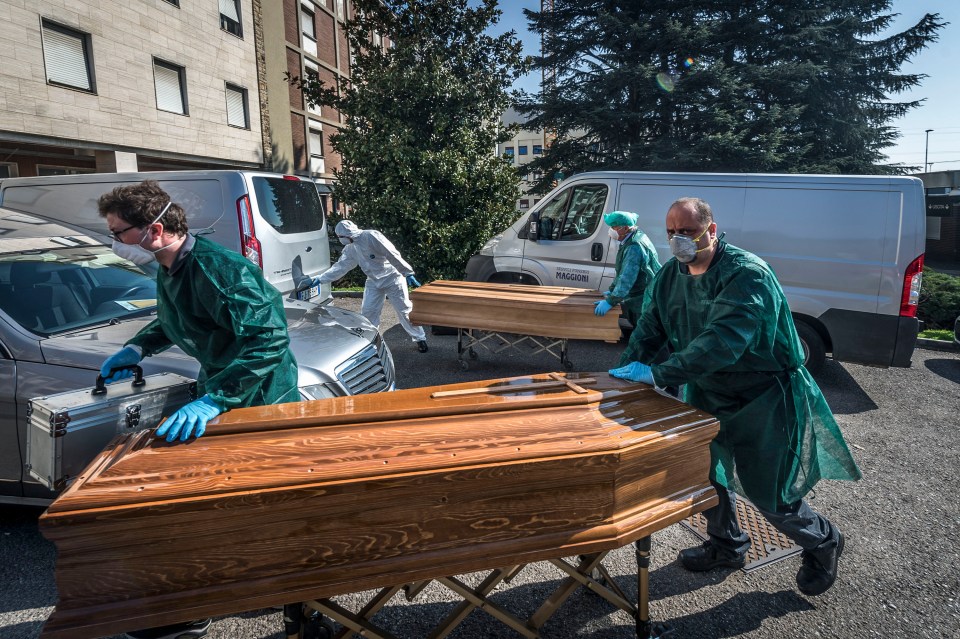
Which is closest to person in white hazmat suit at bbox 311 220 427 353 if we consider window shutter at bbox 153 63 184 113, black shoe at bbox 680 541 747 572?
black shoe at bbox 680 541 747 572

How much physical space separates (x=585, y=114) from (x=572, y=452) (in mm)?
14083

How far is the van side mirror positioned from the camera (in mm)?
7496

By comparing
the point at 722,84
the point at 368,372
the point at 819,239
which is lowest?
the point at 368,372

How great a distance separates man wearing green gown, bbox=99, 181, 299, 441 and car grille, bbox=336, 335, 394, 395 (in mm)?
938

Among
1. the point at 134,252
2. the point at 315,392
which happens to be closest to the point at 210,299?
the point at 134,252

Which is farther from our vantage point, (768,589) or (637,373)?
(768,589)

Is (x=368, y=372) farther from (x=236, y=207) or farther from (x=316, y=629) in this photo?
(x=236, y=207)

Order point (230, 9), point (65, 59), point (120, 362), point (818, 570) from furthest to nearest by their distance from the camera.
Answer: point (230, 9), point (65, 59), point (818, 570), point (120, 362)

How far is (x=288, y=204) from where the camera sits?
6832 mm

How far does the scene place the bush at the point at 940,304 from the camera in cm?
895

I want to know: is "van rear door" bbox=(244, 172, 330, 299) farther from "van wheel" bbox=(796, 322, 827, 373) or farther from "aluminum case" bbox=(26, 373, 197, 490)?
"van wheel" bbox=(796, 322, 827, 373)

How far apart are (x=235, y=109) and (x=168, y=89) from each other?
9.75 feet

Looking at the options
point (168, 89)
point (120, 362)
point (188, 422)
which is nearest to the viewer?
point (188, 422)

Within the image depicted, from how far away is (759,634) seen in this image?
8.32 feet
